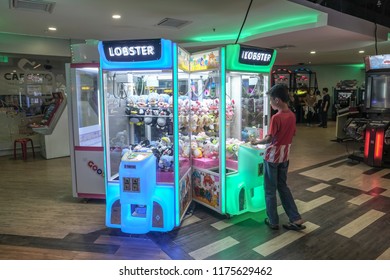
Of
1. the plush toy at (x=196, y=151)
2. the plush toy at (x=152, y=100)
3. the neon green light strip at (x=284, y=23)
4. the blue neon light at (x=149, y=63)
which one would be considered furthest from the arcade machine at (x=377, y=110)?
the blue neon light at (x=149, y=63)

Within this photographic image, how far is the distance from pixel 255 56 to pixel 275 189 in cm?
144

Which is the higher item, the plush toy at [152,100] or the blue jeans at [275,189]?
the plush toy at [152,100]

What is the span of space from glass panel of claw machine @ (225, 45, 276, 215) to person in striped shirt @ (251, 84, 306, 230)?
33 cm

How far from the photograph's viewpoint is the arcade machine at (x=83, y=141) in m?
3.78

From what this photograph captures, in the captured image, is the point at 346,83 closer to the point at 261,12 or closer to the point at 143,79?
the point at 261,12

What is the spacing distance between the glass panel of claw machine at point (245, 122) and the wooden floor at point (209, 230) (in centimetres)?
27

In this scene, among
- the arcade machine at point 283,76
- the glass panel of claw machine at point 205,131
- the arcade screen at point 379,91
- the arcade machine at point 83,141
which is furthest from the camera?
the arcade machine at point 283,76

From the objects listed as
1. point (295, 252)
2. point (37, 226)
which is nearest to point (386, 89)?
point (295, 252)

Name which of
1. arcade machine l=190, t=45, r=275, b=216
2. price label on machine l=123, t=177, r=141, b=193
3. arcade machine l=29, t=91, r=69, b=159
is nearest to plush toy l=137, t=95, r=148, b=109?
arcade machine l=190, t=45, r=275, b=216

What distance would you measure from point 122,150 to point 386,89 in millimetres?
5452

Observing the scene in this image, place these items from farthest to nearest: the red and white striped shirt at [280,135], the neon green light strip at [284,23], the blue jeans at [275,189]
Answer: the neon green light strip at [284,23]
the blue jeans at [275,189]
the red and white striped shirt at [280,135]

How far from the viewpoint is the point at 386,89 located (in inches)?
234

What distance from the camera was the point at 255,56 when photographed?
322 centimetres

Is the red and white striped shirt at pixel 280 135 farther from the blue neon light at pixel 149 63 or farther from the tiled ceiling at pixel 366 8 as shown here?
the tiled ceiling at pixel 366 8
